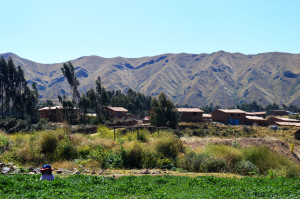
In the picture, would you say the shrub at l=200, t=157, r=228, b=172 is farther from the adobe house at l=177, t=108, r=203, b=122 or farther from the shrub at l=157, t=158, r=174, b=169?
the adobe house at l=177, t=108, r=203, b=122

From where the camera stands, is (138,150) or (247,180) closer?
(247,180)

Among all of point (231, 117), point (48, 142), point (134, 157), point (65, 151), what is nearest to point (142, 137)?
point (134, 157)

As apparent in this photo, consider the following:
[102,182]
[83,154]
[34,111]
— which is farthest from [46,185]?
[34,111]

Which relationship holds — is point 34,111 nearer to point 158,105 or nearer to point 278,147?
point 158,105

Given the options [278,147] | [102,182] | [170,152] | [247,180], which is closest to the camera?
[102,182]

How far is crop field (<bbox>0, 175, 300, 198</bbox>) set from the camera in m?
7.13

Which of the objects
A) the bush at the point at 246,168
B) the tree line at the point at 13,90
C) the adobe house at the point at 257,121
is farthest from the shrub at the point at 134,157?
the adobe house at the point at 257,121

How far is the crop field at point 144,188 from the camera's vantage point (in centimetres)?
713

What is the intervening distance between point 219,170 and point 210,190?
18.1 ft

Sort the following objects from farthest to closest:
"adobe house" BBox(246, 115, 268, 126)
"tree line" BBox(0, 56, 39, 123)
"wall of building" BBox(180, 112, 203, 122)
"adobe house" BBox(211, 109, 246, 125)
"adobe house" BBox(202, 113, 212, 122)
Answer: "adobe house" BBox(202, 113, 212, 122)
"adobe house" BBox(211, 109, 246, 125)
"adobe house" BBox(246, 115, 268, 126)
"wall of building" BBox(180, 112, 203, 122)
"tree line" BBox(0, 56, 39, 123)

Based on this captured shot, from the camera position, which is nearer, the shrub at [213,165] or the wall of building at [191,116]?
the shrub at [213,165]

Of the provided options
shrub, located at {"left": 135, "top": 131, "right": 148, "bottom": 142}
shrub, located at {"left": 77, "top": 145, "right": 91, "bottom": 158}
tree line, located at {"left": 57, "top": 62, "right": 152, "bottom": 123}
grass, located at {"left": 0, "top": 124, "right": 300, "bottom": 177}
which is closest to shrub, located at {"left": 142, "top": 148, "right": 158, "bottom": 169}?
grass, located at {"left": 0, "top": 124, "right": 300, "bottom": 177}

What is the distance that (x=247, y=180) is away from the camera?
9758mm

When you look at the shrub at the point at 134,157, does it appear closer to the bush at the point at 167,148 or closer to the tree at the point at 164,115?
the bush at the point at 167,148
